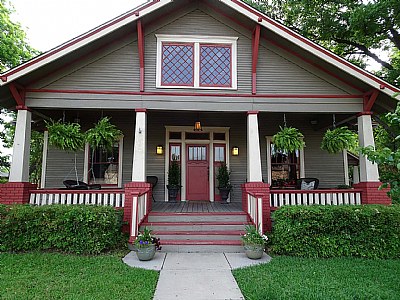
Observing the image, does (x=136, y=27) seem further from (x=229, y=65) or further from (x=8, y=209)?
(x=8, y=209)

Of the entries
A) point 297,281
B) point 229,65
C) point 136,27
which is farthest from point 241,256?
point 136,27

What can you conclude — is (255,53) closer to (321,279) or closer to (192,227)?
(192,227)

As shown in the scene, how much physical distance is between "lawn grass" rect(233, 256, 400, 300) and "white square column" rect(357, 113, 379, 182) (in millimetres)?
2273

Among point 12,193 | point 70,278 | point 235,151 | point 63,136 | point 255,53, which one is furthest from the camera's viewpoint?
point 235,151

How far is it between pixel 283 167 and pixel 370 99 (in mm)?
3536

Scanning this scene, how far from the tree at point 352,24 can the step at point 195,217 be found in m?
8.56

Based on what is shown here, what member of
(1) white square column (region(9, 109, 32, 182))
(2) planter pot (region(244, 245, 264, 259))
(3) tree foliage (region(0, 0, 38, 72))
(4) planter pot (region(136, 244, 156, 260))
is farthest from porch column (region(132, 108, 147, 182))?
(3) tree foliage (region(0, 0, 38, 72))

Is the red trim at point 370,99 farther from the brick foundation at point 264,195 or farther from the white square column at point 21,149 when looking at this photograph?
the white square column at point 21,149

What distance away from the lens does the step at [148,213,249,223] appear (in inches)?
264

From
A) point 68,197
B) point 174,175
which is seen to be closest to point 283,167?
point 174,175

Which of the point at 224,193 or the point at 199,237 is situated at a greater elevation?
the point at 224,193

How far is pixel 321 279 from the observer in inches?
168

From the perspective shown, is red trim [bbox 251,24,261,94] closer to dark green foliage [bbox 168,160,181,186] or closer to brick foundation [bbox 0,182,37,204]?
dark green foliage [bbox 168,160,181,186]

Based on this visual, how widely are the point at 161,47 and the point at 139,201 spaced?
13.3 feet
